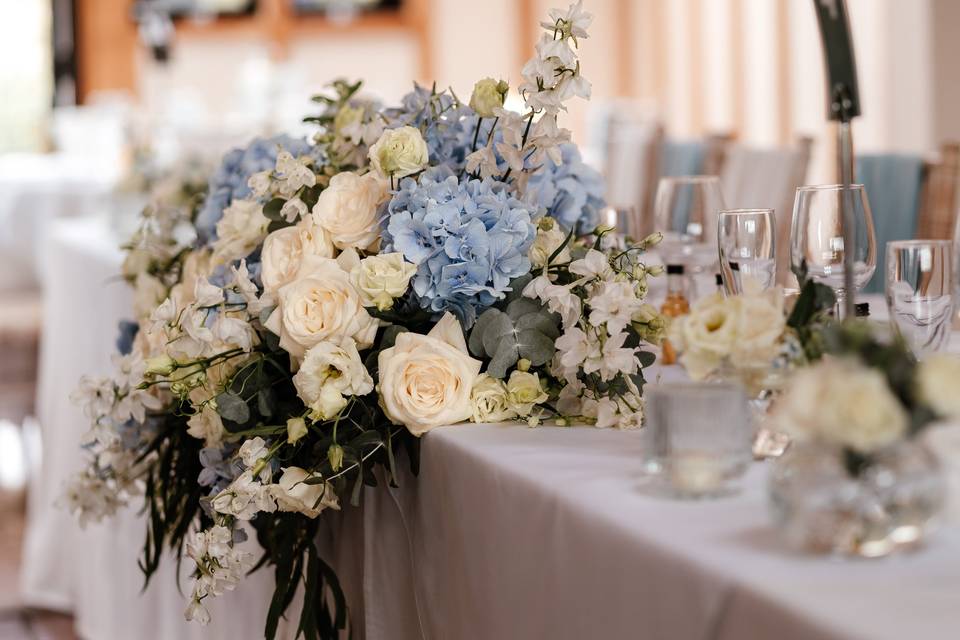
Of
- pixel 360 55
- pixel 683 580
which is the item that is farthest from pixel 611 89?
pixel 683 580

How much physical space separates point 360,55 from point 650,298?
7100 mm

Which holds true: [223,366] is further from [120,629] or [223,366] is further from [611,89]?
[611,89]

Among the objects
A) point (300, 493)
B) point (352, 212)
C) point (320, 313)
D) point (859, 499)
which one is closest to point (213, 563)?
point (300, 493)

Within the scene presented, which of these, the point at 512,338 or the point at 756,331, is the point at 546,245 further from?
the point at 756,331

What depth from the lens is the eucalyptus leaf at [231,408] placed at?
1286 mm

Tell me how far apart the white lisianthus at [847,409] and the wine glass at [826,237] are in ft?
1.81

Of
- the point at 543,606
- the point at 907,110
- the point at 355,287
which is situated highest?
the point at 907,110

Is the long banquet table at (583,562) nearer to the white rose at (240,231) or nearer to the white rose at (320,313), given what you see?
the white rose at (320,313)

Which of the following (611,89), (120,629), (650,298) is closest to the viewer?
(650,298)

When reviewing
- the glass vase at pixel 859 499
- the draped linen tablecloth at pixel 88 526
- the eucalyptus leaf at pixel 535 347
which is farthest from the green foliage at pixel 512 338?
the draped linen tablecloth at pixel 88 526

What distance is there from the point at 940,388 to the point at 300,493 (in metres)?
0.65

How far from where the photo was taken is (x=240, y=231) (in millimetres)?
1516

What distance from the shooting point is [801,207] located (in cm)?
136

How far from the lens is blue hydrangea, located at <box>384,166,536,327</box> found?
1271 mm
